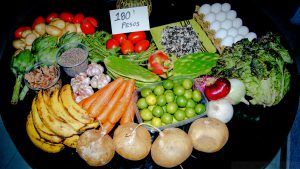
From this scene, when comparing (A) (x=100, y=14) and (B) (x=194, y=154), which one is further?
(A) (x=100, y=14)

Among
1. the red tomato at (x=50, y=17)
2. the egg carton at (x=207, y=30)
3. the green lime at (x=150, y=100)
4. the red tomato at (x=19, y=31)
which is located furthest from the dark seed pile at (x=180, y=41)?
the red tomato at (x=19, y=31)

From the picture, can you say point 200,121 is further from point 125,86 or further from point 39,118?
point 39,118

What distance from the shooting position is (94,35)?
275 centimetres

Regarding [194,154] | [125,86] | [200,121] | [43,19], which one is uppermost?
[43,19]

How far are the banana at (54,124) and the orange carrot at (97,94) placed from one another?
11.8 inches

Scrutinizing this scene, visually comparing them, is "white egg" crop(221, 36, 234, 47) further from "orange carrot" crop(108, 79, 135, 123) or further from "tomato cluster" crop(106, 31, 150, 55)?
"orange carrot" crop(108, 79, 135, 123)

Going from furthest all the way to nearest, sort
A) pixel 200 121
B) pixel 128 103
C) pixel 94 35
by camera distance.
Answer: pixel 94 35
pixel 128 103
pixel 200 121

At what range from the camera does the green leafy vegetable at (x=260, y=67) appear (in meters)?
2.19

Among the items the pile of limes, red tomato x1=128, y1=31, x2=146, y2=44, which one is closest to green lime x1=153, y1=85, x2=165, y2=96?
Answer: the pile of limes

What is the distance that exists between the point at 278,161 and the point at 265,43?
1.48m

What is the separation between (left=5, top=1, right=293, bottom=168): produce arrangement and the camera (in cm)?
189

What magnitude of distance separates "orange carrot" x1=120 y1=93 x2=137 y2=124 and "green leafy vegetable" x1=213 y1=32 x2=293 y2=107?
2.78ft

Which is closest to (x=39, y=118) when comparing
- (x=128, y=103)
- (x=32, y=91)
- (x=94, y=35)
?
(x=32, y=91)

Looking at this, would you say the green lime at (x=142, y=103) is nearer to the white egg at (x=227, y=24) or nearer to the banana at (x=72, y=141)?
the banana at (x=72, y=141)
